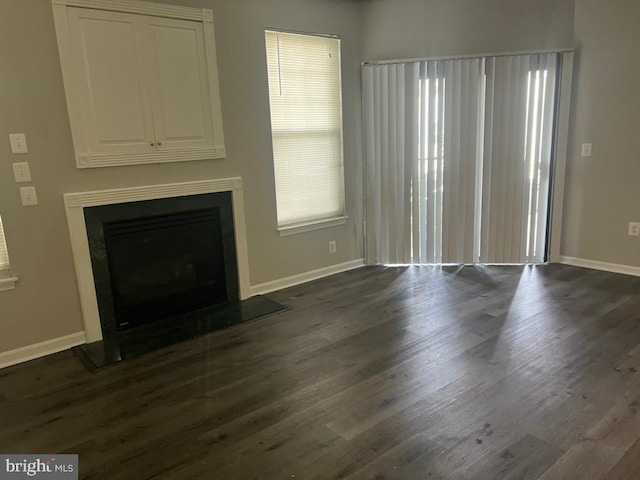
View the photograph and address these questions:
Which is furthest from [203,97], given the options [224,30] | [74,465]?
[74,465]

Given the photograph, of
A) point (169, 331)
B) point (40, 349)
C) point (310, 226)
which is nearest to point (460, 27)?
point (310, 226)

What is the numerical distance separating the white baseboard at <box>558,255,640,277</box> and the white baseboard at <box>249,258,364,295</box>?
2017mm

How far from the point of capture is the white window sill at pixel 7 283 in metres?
2.87

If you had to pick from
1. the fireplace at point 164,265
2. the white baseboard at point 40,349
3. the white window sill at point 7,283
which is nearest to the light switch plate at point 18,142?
the fireplace at point 164,265

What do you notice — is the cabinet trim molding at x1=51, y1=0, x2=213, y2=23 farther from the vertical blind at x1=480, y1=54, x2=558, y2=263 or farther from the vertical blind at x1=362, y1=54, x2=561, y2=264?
the vertical blind at x1=480, y1=54, x2=558, y2=263

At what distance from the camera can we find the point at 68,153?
9.83 ft

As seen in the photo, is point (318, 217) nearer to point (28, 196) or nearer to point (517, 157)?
point (517, 157)

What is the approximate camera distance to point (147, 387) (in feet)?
8.60

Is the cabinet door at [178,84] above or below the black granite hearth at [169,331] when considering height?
above

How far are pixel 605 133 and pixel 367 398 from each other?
337 centimetres

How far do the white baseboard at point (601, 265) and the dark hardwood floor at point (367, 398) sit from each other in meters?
0.70

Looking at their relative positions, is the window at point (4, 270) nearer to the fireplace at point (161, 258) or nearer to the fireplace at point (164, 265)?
the fireplace at point (161, 258)

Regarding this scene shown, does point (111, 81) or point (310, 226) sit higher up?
point (111, 81)

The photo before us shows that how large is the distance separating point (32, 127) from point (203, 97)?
1.16 metres
